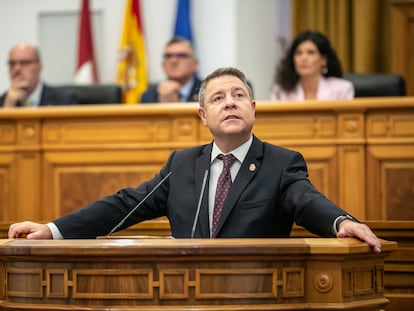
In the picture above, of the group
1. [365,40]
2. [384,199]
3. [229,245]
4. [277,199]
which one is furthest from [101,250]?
[365,40]

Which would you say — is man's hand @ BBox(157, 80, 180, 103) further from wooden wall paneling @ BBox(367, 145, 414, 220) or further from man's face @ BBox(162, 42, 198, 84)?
wooden wall paneling @ BBox(367, 145, 414, 220)

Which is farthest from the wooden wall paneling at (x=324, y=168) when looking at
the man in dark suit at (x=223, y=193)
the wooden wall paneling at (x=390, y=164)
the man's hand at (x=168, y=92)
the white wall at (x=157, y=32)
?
the white wall at (x=157, y=32)

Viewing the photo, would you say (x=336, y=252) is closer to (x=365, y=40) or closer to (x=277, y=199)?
(x=277, y=199)

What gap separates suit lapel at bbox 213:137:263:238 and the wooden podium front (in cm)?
60

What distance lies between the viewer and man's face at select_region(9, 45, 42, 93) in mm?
7461

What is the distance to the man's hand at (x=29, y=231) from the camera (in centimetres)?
369

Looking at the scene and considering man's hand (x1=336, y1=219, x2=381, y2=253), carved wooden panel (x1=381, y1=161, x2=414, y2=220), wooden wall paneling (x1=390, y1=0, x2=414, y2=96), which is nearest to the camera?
man's hand (x1=336, y1=219, x2=381, y2=253)

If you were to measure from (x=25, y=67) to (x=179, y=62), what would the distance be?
1178 mm

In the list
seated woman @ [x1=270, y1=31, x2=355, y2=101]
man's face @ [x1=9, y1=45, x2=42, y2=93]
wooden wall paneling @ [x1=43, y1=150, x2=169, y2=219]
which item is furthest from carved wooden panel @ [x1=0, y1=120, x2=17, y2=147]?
seated woman @ [x1=270, y1=31, x2=355, y2=101]

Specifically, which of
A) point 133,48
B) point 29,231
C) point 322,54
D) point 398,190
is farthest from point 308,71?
point 29,231

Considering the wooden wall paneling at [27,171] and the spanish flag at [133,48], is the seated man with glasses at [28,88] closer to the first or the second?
the wooden wall paneling at [27,171]

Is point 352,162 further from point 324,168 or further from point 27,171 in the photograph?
point 27,171

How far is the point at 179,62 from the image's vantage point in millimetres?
7539

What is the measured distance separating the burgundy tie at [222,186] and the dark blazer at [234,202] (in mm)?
37
